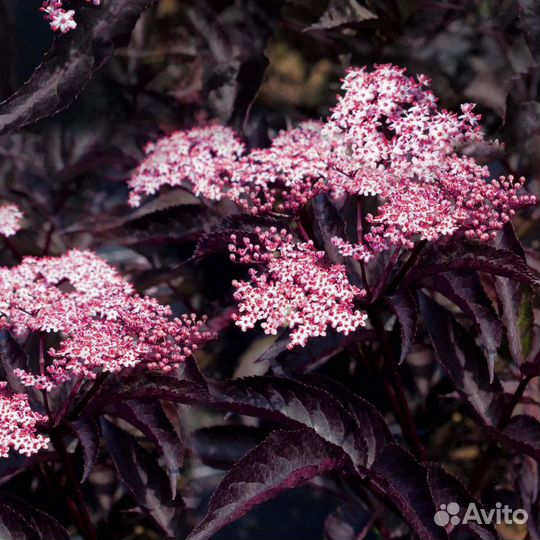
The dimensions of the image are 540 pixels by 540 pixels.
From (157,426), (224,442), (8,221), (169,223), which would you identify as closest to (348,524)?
(224,442)

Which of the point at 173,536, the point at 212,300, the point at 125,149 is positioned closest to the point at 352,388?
the point at 212,300

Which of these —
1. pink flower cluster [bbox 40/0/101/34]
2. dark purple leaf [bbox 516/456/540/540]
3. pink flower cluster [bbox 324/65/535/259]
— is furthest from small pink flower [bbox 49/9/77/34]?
dark purple leaf [bbox 516/456/540/540]

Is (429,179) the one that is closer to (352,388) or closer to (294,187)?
(294,187)

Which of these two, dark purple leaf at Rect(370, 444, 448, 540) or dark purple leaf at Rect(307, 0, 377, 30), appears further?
dark purple leaf at Rect(307, 0, 377, 30)

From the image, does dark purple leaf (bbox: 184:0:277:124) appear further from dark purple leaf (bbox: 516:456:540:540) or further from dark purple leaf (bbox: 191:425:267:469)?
dark purple leaf (bbox: 516:456:540:540)

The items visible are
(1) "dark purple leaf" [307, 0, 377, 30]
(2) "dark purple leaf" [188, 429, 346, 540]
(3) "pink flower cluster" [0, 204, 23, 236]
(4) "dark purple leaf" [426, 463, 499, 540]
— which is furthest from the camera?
(1) "dark purple leaf" [307, 0, 377, 30]
